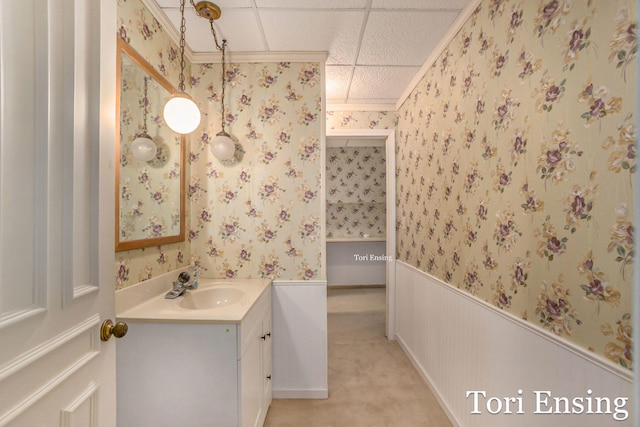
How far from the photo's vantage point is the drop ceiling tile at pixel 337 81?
7.60 feet

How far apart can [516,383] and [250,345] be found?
124 cm

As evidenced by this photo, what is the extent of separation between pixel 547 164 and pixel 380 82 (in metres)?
1.80

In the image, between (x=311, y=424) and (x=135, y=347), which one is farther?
(x=311, y=424)

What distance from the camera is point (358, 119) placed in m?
3.09

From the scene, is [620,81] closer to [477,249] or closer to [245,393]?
[477,249]

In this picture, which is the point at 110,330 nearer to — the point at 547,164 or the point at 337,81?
the point at 547,164

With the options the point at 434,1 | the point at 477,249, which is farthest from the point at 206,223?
the point at 434,1

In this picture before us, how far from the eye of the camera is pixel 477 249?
153 centimetres

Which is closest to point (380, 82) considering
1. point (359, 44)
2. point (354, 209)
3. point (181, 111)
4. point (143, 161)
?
point (359, 44)

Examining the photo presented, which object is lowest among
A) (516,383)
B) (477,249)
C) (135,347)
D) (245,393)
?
(245,393)

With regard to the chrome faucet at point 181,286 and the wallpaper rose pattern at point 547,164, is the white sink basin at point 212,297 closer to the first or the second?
the chrome faucet at point 181,286

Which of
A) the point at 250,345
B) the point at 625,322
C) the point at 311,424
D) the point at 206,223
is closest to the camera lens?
the point at 625,322

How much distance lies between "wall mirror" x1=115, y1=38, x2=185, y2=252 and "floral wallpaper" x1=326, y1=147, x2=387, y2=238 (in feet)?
11.3

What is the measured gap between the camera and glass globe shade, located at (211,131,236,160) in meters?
1.93
